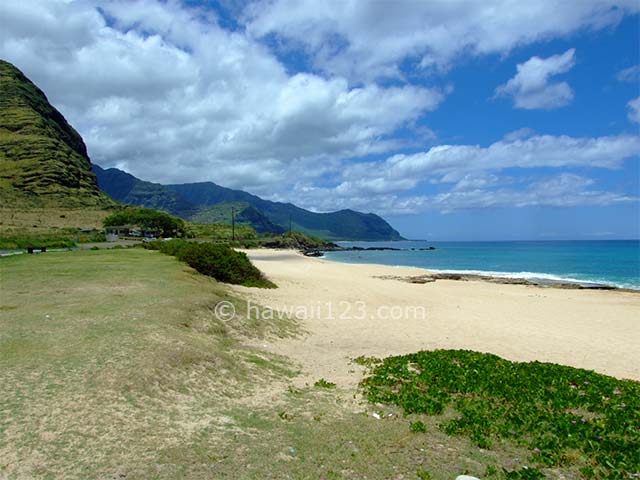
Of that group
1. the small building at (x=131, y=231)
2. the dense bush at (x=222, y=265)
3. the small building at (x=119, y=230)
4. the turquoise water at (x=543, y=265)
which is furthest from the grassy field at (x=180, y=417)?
the small building at (x=119, y=230)

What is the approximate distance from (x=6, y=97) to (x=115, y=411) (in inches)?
7162

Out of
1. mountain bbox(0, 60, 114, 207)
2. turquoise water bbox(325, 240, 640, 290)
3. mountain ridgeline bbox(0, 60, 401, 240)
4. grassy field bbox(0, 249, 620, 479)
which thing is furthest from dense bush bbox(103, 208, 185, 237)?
grassy field bbox(0, 249, 620, 479)

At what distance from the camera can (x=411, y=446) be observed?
17.9 feet

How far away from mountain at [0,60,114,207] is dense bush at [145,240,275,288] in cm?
9509

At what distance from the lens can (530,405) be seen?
665 cm

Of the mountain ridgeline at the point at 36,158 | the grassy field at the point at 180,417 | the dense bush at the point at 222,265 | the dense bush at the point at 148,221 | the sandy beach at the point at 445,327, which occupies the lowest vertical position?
the sandy beach at the point at 445,327

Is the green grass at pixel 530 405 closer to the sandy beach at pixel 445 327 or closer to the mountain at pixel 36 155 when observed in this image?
the sandy beach at pixel 445 327

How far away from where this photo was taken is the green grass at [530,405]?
522 cm

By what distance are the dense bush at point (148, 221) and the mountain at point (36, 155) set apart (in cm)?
2865

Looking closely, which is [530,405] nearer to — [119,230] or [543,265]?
[543,265]

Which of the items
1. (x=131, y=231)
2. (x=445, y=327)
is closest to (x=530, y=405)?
(x=445, y=327)

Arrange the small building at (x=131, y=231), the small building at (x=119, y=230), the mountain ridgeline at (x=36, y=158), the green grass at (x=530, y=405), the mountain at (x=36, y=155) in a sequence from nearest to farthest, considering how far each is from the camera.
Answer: the green grass at (x=530, y=405) < the small building at (x=119, y=230) < the small building at (x=131, y=231) < the mountain ridgeline at (x=36, y=158) < the mountain at (x=36, y=155)

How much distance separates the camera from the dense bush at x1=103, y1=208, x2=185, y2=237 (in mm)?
84125

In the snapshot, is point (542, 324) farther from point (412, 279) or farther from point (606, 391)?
point (412, 279)
